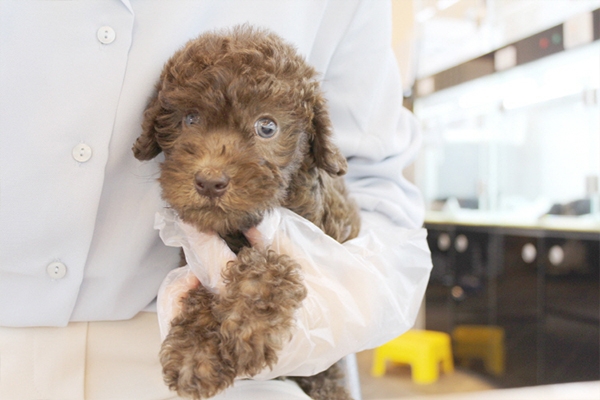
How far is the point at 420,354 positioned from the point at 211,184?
6.60 metres

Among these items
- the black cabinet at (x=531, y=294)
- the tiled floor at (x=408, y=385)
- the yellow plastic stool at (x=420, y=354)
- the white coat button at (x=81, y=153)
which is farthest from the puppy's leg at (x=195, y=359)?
the yellow plastic stool at (x=420, y=354)

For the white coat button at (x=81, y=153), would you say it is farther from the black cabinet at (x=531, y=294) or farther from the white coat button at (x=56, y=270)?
the black cabinet at (x=531, y=294)

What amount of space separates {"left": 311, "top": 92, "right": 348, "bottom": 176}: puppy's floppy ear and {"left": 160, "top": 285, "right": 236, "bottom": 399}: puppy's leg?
0.57 metres

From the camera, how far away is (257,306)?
139 cm

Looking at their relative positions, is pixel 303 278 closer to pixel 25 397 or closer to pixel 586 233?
pixel 25 397

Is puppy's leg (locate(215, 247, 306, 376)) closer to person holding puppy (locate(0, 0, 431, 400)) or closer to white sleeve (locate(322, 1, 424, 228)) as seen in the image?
person holding puppy (locate(0, 0, 431, 400))

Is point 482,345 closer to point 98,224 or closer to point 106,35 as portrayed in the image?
point 98,224

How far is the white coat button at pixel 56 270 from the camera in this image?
168 cm

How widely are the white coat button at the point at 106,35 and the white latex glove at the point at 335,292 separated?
578 mm

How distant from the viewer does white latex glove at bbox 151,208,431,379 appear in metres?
1.59

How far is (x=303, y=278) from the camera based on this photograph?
5.19 feet

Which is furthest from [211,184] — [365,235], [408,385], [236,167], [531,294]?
[408,385]

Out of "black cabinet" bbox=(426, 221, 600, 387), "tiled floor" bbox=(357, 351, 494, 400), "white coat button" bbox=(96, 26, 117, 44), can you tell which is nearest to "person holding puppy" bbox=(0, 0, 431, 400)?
"white coat button" bbox=(96, 26, 117, 44)

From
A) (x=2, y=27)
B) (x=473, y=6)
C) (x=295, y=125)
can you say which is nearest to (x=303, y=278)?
(x=295, y=125)
